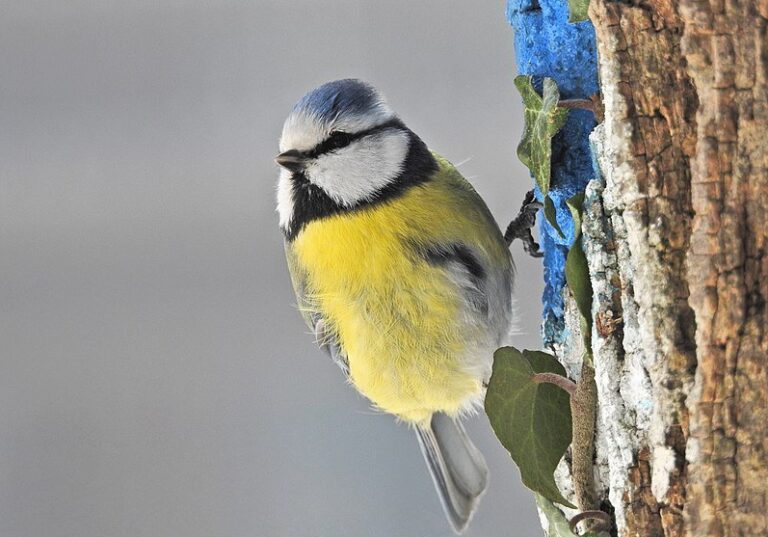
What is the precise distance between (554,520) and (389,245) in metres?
0.34

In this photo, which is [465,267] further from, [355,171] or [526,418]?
[526,418]

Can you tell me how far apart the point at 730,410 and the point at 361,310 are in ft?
1.45

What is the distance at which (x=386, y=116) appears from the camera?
0.86 m

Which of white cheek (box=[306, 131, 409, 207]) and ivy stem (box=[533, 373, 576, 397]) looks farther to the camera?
white cheek (box=[306, 131, 409, 207])

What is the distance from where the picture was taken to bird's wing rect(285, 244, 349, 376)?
90 cm

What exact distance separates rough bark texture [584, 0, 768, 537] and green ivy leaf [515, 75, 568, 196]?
9 cm

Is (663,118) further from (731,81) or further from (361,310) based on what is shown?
(361,310)

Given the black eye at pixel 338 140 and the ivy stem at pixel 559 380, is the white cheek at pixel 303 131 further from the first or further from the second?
the ivy stem at pixel 559 380

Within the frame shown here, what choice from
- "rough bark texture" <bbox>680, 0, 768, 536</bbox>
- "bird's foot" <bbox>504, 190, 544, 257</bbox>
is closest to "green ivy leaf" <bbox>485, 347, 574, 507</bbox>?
"rough bark texture" <bbox>680, 0, 768, 536</bbox>

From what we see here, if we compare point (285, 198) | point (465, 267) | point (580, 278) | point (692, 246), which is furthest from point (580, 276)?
point (285, 198)

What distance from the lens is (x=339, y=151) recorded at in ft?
2.74

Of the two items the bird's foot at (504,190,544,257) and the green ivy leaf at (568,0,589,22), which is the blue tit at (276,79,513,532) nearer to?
the bird's foot at (504,190,544,257)

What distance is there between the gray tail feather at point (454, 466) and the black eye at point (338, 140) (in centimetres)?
37

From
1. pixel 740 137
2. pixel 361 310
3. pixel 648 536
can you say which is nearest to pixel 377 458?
pixel 361 310
